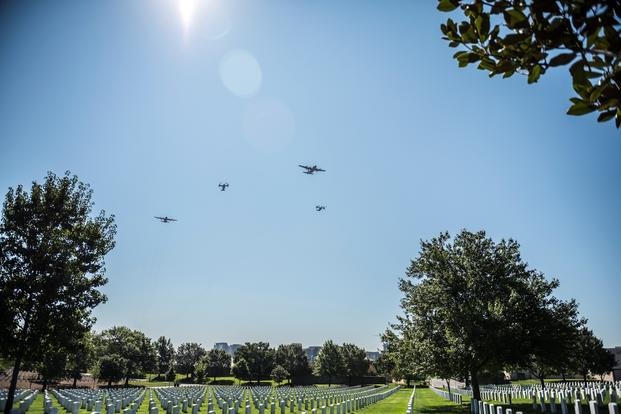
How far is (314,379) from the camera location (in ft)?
259

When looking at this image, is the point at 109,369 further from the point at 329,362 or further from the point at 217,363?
the point at 329,362

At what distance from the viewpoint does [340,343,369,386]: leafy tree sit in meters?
74.8

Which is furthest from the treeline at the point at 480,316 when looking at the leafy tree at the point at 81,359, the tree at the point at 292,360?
the tree at the point at 292,360

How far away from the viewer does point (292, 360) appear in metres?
81.0

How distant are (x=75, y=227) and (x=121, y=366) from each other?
51856mm

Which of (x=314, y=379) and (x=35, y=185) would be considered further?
(x=314, y=379)

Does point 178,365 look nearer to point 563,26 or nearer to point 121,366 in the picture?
point 121,366

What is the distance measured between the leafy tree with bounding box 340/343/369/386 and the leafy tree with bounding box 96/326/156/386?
122ft

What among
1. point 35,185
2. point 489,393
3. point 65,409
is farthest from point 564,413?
point 65,409

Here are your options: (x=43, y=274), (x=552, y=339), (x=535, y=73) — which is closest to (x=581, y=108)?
(x=535, y=73)

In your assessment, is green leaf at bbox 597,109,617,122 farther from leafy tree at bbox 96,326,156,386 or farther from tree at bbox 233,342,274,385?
tree at bbox 233,342,274,385

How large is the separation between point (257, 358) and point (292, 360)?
8648 mm

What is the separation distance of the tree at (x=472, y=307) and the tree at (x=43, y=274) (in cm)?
1764

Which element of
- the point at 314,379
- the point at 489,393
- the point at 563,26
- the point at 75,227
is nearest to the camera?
the point at 563,26
